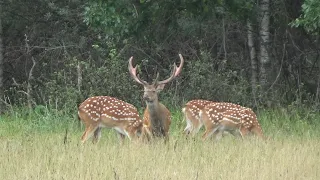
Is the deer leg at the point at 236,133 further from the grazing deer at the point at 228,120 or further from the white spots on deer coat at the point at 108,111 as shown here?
the white spots on deer coat at the point at 108,111

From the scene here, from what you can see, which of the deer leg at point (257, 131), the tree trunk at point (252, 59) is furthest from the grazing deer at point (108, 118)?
the tree trunk at point (252, 59)

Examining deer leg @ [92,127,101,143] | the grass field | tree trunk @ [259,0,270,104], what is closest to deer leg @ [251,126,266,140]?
the grass field

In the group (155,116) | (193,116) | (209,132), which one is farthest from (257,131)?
(155,116)

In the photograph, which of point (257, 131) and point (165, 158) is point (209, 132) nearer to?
point (257, 131)

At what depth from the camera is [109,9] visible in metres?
14.0

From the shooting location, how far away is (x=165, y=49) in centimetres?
1898

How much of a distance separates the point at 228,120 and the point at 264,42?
4242mm

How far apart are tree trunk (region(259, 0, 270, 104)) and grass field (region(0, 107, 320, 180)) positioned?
3922 millimetres

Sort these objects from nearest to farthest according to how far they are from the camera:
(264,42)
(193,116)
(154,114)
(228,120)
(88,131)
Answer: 1. (154,114)
2. (88,131)
3. (228,120)
4. (193,116)
5. (264,42)

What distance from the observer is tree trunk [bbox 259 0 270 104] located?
52.2 feet

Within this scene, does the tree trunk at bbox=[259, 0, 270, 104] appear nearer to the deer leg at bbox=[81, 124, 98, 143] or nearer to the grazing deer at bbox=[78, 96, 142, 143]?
the grazing deer at bbox=[78, 96, 142, 143]

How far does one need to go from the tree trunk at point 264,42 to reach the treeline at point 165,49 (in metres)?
0.02

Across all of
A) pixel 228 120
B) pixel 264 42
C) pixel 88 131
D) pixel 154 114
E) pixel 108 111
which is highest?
pixel 264 42

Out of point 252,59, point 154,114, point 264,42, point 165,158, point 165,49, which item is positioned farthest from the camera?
point 165,49
